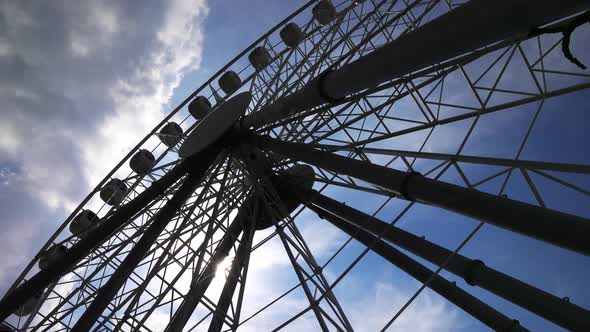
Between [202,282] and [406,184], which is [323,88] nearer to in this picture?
[406,184]

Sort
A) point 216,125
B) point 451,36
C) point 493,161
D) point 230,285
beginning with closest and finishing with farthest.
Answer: point 451,36
point 493,161
point 230,285
point 216,125

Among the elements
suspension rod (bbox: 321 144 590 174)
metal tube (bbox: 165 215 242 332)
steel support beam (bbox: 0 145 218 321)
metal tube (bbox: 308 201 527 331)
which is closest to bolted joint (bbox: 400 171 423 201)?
suspension rod (bbox: 321 144 590 174)

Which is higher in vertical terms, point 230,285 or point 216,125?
point 216,125

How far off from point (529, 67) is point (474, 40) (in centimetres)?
361

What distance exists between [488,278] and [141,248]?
904 centimetres

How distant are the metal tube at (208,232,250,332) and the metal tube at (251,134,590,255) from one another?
5314 mm

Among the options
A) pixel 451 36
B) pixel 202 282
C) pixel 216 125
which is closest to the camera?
pixel 451 36

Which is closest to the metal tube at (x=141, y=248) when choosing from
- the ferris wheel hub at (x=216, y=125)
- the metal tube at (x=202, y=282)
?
the ferris wheel hub at (x=216, y=125)

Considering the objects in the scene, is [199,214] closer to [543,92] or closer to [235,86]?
[235,86]

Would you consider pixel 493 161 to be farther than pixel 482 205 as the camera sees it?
Yes

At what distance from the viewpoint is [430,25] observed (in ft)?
19.9

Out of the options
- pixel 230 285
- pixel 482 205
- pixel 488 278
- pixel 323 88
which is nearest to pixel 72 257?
pixel 230 285

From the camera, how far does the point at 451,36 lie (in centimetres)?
571

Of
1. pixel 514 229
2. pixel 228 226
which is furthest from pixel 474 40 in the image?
pixel 228 226
